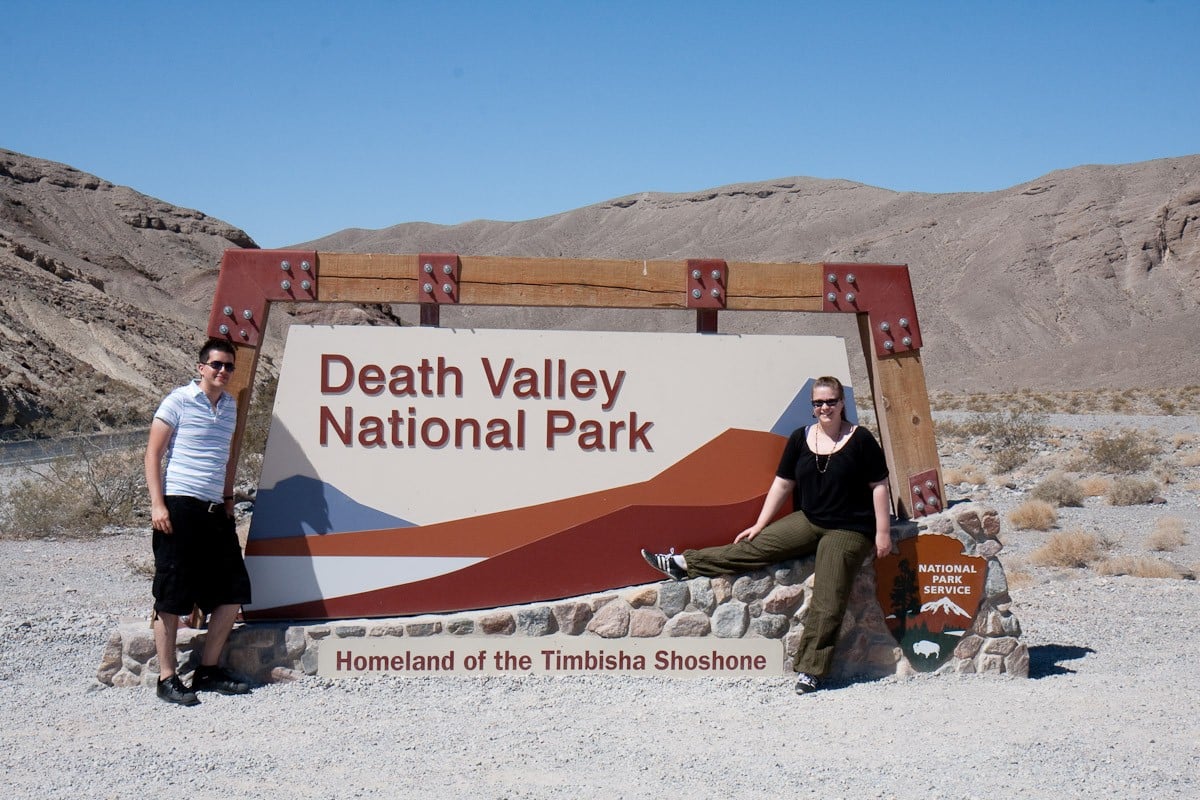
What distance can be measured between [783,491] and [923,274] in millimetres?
83065

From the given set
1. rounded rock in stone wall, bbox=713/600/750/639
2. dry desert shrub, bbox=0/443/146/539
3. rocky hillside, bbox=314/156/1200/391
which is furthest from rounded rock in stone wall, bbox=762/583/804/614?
rocky hillside, bbox=314/156/1200/391

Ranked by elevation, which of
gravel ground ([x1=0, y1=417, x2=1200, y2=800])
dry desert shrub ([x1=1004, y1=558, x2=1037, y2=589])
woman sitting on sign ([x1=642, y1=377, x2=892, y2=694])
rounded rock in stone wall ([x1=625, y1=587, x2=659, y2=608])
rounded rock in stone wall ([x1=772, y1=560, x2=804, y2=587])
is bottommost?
dry desert shrub ([x1=1004, y1=558, x2=1037, y2=589])

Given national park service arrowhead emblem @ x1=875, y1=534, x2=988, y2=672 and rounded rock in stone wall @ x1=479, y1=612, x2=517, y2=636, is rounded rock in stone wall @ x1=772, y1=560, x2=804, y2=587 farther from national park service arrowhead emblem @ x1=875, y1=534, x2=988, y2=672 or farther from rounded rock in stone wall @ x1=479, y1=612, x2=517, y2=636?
rounded rock in stone wall @ x1=479, y1=612, x2=517, y2=636

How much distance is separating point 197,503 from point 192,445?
30 centimetres

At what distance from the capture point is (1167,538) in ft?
41.4

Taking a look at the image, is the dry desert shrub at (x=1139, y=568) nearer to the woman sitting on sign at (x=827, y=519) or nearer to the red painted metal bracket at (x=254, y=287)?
the woman sitting on sign at (x=827, y=519)

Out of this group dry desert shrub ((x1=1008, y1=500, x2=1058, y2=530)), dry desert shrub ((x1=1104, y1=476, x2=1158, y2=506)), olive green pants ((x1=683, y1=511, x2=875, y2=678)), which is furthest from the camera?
dry desert shrub ((x1=1104, y1=476, x2=1158, y2=506))

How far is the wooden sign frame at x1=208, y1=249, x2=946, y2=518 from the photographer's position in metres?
6.40

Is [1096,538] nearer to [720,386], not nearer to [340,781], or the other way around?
[720,386]

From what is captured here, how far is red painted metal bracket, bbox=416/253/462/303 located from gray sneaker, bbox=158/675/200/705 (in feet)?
7.86

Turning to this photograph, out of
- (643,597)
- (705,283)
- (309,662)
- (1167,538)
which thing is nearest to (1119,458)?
(1167,538)

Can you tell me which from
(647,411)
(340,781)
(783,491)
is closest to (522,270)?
(647,411)

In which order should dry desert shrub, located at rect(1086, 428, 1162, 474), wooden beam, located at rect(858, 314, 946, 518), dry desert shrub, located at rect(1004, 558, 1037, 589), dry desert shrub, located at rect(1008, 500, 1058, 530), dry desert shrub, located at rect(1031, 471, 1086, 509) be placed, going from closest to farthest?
1. wooden beam, located at rect(858, 314, 946, 518)
2. dry desert shrub, located at rect(1004, 558, 1037, 589)
3. dry desert shrub, located at rect(1008, 500, 1058, 530)
4. dry desert shrub, located at rect(1031, 471, 1086, 509)
5. dry desert shrub, located at rect(1086, 428, 1162, 474)

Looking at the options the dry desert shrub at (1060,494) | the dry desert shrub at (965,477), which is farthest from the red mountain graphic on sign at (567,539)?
the dry desert shrub at (965,477)
